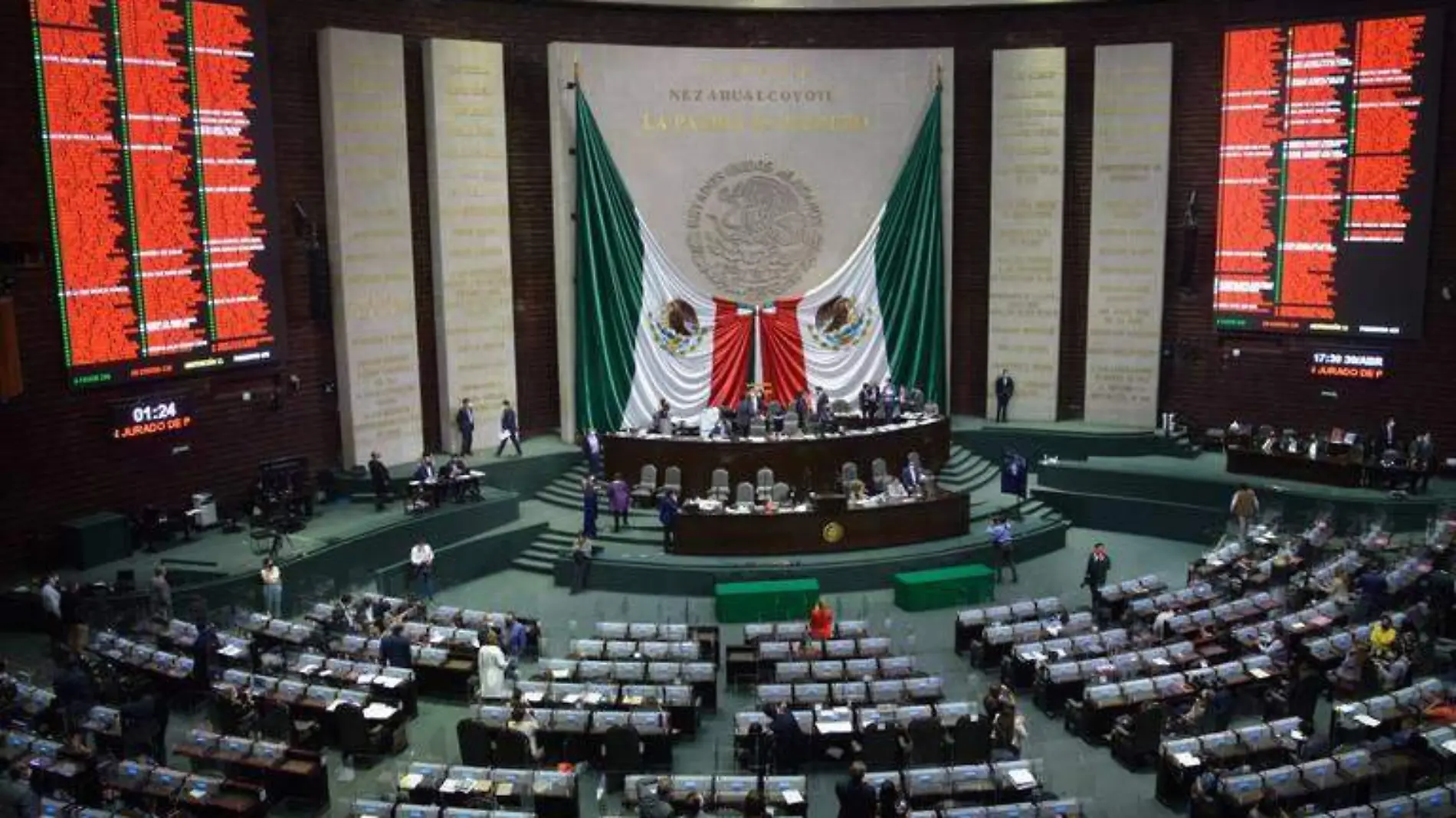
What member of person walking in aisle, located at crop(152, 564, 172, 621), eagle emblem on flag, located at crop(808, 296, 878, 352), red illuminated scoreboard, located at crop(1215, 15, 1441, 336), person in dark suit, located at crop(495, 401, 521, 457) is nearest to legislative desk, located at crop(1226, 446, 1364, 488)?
red illuminated scoreboard, located at crop(1215, 15, 1441, 336)

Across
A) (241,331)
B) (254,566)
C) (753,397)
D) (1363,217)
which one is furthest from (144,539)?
(1363,217)

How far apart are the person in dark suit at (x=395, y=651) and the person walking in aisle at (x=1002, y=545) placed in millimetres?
10538

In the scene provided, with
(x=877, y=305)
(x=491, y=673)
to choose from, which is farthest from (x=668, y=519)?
(x=877, y=305)

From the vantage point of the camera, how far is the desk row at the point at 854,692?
16.5 metres

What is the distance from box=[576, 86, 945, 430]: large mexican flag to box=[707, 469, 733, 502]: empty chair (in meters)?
4.28

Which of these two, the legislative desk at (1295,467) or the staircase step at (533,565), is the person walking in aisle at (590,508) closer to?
the staircase step at (533,565)

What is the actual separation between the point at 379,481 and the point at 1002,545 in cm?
1172

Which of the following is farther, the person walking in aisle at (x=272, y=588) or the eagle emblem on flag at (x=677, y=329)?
the eagle emblem on flag at (x=677, y=329)

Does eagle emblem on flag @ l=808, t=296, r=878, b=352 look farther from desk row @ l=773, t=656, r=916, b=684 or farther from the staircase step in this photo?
desk row @ l=773, t=656, r=916, b=684

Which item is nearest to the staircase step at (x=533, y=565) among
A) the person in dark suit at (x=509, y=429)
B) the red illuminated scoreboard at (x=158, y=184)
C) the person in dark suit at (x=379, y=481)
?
the person in dark suit at (x=379, y=481)

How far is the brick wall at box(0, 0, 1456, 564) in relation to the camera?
21.3 meters

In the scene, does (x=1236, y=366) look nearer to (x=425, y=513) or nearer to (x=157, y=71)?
(x=425, y=513)

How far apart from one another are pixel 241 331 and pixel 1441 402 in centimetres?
2356

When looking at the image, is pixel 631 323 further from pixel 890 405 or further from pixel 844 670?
pixel 844 670
